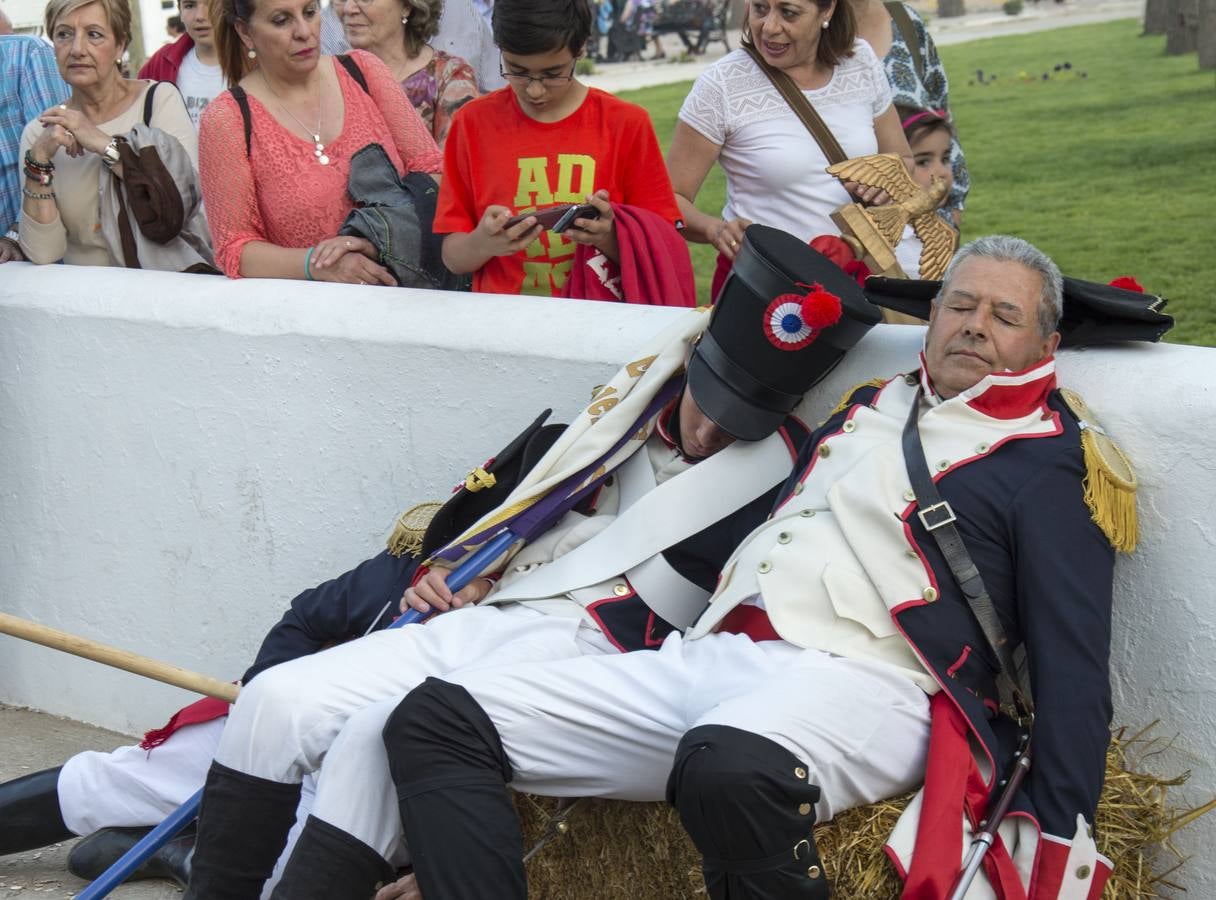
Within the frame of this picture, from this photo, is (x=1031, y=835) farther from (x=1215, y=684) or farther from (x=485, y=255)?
(x=485, y=255)

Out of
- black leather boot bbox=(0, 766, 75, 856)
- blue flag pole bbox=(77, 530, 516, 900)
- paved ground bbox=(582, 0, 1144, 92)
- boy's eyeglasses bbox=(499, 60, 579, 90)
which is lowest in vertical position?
paved ground bbox=(582, 0, 1144, 92)

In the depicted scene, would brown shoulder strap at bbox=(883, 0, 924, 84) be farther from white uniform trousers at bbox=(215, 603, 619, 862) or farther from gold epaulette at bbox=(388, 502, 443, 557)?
white uniform trousers at bbox=(215, 603, 619, 862)

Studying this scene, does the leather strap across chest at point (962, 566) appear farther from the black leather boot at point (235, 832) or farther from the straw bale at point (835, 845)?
the black leather boot at point (235, 832)

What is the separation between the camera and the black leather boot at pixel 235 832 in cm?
336

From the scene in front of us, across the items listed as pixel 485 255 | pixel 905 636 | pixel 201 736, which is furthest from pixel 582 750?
A: pixel 485 255

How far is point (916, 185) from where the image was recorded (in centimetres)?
417

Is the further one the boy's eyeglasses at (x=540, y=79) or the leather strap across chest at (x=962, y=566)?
the boy's eyeglasses at (x=540, y=79)

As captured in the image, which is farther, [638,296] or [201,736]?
[638,296]

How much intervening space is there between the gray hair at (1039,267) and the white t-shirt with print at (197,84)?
3.35 meters

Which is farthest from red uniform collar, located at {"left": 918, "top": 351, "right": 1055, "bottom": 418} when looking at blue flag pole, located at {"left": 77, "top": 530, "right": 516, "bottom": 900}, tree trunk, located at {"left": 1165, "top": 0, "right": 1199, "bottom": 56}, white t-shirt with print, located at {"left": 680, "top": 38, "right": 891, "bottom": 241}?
tree trunk, located at {"left": 1165, "top": 0, "right": 1199, "bottom": 56}

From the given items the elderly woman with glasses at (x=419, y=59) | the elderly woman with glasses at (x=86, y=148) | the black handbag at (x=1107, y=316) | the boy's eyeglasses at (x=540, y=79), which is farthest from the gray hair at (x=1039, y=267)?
the elderly woman with glasses at (x=86, y=148)

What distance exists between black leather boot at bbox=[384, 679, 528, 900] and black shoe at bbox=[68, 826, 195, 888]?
129cm

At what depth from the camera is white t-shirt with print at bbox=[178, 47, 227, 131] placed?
5855 mm

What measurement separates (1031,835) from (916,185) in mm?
1843
